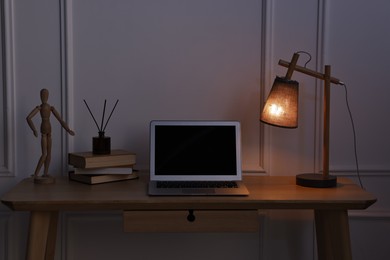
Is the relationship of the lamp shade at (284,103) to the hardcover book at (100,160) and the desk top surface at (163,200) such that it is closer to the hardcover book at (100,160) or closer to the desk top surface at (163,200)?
the desk top surface at (163,200)

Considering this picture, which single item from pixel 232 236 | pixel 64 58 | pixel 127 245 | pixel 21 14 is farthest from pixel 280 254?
pixel 21 14

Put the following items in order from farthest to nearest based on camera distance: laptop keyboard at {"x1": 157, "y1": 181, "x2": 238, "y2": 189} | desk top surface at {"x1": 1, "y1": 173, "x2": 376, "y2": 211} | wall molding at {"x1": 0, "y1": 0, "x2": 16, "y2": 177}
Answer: wall molding at {"x1": 0, "y1": 0, "x2": 16, "y2": 177}
laptop keyboard at {"x1": 157, "y1": 181, "x2": 238, "y2": 189}
desk top surface at {"x1": 1, "y1": 173, "x2": 376, "y2": 211}

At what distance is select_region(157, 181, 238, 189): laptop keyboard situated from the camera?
188cm

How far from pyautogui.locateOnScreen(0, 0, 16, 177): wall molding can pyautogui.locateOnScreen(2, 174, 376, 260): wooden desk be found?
13.2 inches

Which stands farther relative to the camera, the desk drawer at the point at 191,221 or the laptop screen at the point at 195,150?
the laptop screen at the point at 195,150

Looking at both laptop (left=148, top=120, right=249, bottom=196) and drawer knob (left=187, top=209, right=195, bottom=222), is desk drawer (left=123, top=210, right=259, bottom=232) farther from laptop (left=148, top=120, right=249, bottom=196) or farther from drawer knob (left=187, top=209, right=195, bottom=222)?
laptop (left=148, top=120, right=249, bottom=196)

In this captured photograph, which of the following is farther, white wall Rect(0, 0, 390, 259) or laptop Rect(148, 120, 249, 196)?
white wall Rect(0, 0, 390, 259)

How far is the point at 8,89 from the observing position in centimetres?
216

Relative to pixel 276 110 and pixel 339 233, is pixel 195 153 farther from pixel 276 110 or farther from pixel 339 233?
pixel 339 233

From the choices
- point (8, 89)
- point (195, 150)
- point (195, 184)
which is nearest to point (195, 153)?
point (195, 150)

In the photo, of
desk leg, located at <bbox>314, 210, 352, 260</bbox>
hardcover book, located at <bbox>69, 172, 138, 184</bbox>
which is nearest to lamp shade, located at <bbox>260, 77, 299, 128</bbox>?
desk leg, located at <bbox>314, 210, 352, 260</bbox>

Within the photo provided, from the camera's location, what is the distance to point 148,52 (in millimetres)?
2203

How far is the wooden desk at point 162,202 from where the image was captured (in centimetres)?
171

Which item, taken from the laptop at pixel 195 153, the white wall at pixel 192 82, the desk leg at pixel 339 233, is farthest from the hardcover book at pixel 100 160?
the desk leg at pixel 339 233
